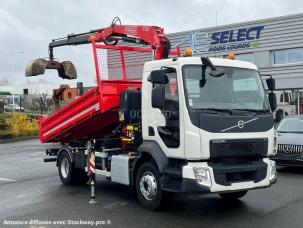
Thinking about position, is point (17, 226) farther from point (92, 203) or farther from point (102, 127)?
point (102, 127)

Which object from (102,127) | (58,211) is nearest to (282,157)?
(102,127)

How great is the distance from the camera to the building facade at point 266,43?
83.8 ft

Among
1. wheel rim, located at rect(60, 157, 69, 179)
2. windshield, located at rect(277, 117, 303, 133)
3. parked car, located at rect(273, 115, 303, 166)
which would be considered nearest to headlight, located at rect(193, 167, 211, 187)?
wheel rim, located at rect(60, 157, 69, 179)

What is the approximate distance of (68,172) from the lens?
10367 mm

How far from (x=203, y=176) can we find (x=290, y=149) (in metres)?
5.44

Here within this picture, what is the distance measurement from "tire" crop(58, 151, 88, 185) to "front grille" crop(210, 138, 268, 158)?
450 centimetres

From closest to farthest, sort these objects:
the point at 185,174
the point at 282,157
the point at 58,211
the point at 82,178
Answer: the point at 185,174
the point at 58,211
the point at 82,178
the point at 282,157

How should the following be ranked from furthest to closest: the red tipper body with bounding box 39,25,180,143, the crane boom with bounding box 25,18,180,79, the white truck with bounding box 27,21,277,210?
the crane boom with bounding box 25,18,180,79, the red tipper body with bounding box 39,25,180,143, the white truck with bounding box 27,21,277,210

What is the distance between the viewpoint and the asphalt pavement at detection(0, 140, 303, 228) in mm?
6762

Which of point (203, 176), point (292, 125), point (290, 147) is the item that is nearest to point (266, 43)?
point (292, 125)

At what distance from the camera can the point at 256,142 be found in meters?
7.06

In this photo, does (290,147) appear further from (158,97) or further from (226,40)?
(226,40)

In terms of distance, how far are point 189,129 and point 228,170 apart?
2.84ft

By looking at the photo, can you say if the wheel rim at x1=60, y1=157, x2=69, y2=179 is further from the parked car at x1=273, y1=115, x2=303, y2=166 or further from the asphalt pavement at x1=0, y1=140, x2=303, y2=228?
the parked car at x1=273, y1=115, x2=303, y2=166
